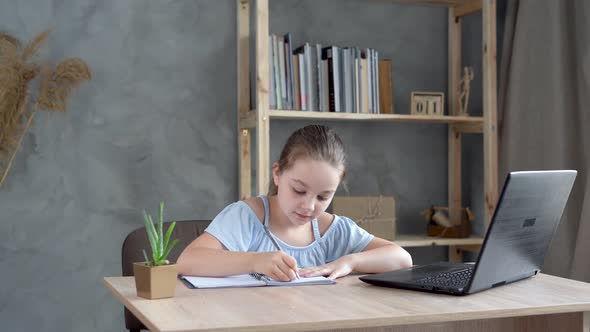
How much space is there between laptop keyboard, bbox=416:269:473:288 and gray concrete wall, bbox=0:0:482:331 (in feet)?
5.97

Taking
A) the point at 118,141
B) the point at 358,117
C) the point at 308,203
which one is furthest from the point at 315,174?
the point at 118,141

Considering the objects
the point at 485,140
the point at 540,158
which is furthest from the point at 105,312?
the point at 540,158

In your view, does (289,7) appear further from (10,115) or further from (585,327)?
(585,327)

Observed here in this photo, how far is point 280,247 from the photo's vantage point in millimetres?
2006

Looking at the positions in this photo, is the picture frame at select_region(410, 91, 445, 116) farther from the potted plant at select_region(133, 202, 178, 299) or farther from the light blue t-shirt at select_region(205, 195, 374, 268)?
the potted plant at select_region(133, 202, 178, 299)

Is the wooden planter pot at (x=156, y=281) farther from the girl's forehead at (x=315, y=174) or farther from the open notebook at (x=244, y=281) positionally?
the girl's forehead at (x=315, y=174)

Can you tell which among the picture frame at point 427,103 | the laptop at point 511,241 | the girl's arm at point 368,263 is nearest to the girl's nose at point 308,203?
the girl's arm at point 368,263

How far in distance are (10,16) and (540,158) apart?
243 centimetres

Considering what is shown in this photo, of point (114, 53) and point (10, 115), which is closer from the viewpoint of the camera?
point (10, 115)

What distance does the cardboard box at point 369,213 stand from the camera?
10.7 feet

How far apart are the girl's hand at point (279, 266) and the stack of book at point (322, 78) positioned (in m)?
1.50

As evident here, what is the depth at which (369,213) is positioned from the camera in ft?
10.7

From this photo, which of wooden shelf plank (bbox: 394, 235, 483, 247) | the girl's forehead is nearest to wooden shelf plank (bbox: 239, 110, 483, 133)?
wooden shelf plank (bbox: 394, 235, 483, 247)

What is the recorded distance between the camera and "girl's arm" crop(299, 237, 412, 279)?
177 cm
